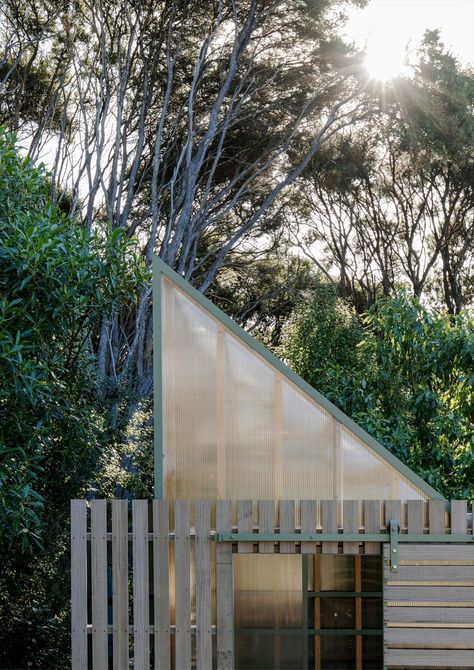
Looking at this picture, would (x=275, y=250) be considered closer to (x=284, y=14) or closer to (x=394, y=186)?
Result: (x=394, y=186)

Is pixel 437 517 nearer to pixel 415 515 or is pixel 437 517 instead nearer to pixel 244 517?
pixel 415 515

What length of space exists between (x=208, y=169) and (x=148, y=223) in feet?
4.99

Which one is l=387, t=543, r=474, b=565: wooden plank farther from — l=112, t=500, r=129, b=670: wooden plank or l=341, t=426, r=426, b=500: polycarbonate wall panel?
l=112, t=500, r=129, b=670: wooden plank

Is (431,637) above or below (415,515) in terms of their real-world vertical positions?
below

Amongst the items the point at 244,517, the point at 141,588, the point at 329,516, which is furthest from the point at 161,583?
the point at 329,516

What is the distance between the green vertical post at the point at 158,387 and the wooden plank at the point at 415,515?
1.44 meters

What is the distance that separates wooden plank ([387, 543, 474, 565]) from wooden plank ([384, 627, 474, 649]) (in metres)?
0.40

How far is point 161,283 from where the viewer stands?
4297 millimetres

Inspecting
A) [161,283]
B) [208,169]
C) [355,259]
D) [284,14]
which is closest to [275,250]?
[355,259]

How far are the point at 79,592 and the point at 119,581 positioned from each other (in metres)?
0.24

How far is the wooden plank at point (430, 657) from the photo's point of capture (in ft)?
13.1

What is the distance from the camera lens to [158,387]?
423cm

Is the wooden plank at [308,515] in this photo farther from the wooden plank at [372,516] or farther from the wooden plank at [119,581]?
the wooden plank at [119,581]

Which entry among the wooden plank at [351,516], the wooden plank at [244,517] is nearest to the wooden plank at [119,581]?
the wooden plank at [244,517]
